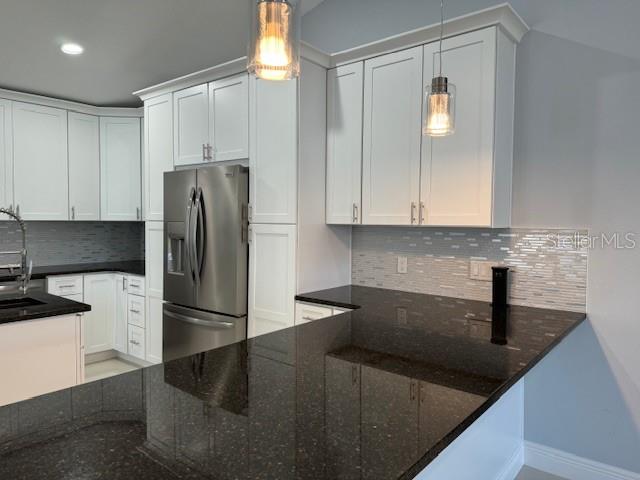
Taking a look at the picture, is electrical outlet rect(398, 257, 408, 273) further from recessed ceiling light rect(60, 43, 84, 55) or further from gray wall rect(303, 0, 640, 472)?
recessed ceiling light rect(60, 43, 84, 55)

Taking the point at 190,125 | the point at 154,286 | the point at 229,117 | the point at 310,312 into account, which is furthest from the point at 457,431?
the point at 154,286

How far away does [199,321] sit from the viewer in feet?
10.2

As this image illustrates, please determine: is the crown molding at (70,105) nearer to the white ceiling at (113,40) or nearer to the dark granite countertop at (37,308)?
the white ceiling at (113,40)

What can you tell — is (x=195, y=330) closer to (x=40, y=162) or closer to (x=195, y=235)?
(x=195, y=235)

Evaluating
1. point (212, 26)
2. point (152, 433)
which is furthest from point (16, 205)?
point (152, 433)

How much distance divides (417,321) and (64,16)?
9.77 feet

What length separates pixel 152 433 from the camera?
974 millimetres

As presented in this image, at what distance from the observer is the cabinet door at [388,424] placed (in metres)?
0.87

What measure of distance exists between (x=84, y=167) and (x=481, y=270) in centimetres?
391

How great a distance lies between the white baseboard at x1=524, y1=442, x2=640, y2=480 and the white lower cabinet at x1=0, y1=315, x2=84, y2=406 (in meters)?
2.55

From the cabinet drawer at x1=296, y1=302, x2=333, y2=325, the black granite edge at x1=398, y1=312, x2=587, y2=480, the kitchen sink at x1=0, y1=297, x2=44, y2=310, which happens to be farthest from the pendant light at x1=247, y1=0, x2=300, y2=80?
the kitchen sink at x1=0, y1=297, x2=44, y2=310

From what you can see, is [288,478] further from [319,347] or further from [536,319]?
[536,319]

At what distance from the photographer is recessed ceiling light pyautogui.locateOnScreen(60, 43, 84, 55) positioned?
11.0 feet

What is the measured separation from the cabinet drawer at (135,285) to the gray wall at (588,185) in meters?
3.08
